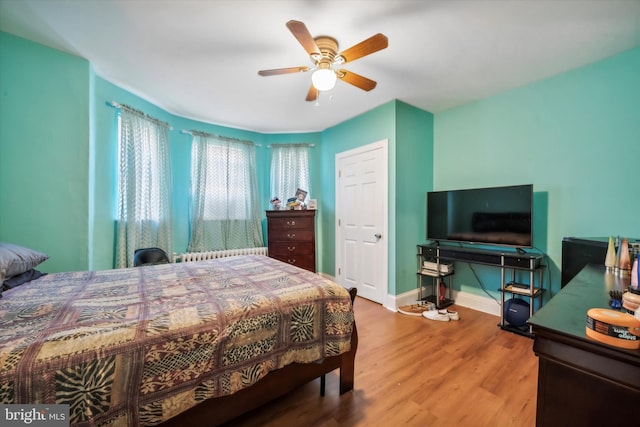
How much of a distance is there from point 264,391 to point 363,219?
2479mm

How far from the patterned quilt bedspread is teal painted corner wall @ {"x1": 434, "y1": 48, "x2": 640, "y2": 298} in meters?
2.45

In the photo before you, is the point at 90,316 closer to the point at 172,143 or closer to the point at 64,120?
the point at 64,120

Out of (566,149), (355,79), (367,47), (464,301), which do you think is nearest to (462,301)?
(464,301)

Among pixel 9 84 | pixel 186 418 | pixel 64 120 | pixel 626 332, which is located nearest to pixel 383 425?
pixel 186 418

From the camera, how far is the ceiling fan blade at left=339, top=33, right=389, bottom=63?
1.50 meters

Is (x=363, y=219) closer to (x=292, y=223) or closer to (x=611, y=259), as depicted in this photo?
(x=292, y=223)

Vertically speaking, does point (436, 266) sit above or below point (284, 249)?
below

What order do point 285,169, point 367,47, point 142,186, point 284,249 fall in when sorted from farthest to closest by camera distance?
point 285,169, point 284,249, point 142,186, point 367,47

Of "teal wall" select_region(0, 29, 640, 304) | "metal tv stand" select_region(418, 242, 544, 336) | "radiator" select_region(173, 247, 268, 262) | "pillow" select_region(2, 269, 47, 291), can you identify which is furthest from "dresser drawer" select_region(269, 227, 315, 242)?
"pillow" select_region(2, 269, 47, 291)

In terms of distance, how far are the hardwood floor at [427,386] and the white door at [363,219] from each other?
0.95 metres

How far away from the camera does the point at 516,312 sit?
2.40 meters

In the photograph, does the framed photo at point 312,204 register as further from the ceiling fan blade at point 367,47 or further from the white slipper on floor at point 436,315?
the ceiling fan blade at point 367,47

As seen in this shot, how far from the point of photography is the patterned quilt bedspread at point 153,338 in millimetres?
817

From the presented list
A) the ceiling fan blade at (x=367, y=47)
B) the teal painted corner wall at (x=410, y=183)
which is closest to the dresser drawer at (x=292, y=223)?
the teal painted corner wall at (x=410, y=183)
